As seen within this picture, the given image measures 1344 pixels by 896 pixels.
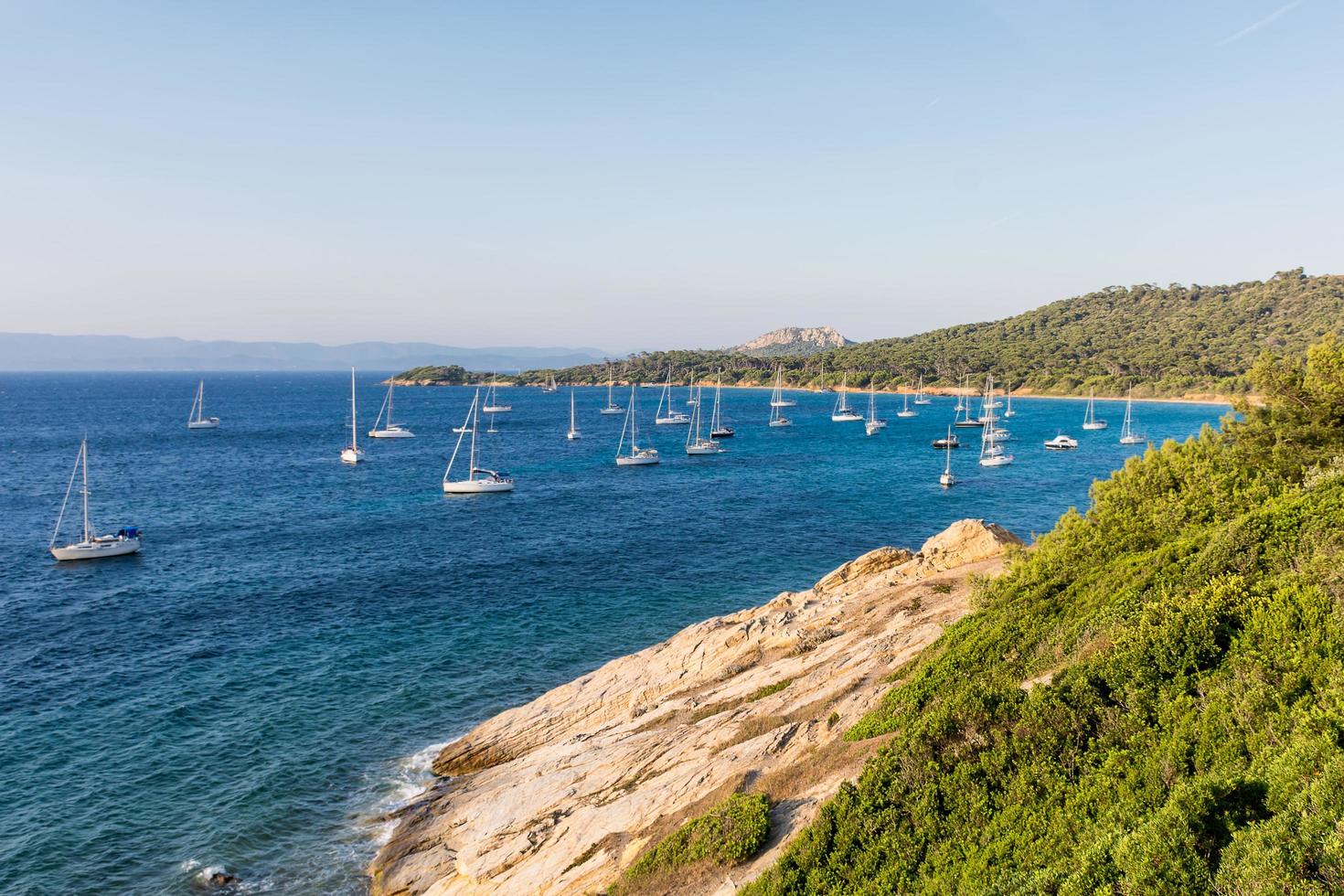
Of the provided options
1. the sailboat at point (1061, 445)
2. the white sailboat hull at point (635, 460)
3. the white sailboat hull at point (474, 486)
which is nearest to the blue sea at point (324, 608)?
the white sailboat hull at point (474, 486)

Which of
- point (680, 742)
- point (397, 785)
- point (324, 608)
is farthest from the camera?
point (324, 608)

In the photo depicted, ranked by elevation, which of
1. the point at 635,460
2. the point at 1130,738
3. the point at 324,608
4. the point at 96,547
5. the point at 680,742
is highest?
the point at 1130,738

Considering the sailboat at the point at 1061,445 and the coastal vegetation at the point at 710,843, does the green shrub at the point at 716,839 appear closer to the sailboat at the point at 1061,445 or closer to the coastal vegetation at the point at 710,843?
the coastal vegetation at the point at 710,843

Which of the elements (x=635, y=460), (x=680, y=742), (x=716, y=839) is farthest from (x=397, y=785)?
(x=635, y=460)

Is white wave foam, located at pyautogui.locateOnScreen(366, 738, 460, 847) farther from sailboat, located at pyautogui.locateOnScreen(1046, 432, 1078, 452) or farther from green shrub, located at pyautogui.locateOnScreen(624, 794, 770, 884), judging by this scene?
sailboat, located at pyautogui.locateOnScreen(1046, 432, 1078, 452)

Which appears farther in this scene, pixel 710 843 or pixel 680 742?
pixel 680 742

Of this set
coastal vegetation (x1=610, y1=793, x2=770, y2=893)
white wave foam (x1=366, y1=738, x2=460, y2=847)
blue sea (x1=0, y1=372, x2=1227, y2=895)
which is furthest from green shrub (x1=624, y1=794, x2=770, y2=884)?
white wave foam (x1=366, y1=738, x2=460, y2=847)

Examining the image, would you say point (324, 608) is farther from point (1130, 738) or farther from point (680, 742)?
point (1130, 738)
